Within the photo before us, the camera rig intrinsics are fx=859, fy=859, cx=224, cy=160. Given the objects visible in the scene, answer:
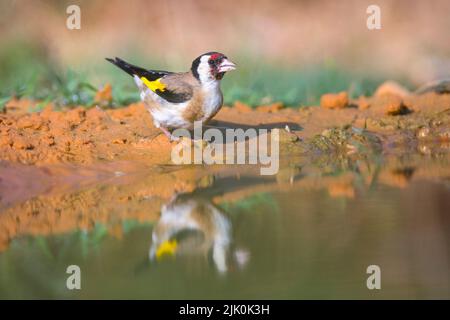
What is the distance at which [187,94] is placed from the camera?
797cm

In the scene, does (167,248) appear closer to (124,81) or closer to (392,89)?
(124,81)

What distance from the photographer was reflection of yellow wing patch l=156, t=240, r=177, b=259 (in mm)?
4834

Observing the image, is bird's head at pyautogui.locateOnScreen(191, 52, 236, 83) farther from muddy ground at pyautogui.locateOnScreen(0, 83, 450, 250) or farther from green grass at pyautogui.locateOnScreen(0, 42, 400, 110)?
green grass at pyautogui.locateOnScreen(0, 42, 400, 110)

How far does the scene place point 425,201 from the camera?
6.02 metres

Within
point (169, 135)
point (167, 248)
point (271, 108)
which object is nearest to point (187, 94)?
point (169, 135)

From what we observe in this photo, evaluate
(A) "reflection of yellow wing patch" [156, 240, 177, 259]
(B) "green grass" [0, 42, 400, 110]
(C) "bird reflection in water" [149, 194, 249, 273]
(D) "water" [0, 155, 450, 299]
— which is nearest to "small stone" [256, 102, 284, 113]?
(B) "green grass" [0, 42, 400, 110]

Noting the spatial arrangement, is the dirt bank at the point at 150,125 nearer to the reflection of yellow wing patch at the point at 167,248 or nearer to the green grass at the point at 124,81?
the green grass at the point at 124,81

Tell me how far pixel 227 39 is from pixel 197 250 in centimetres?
699

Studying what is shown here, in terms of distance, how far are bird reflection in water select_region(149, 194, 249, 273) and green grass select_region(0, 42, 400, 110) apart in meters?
3.91

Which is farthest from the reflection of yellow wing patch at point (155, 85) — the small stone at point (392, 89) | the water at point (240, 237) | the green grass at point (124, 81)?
the small stone at point (392, 89)

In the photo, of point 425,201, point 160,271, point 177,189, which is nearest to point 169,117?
point 177,189

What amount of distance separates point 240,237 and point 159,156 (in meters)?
2.90

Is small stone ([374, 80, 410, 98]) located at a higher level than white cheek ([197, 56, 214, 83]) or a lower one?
higher
